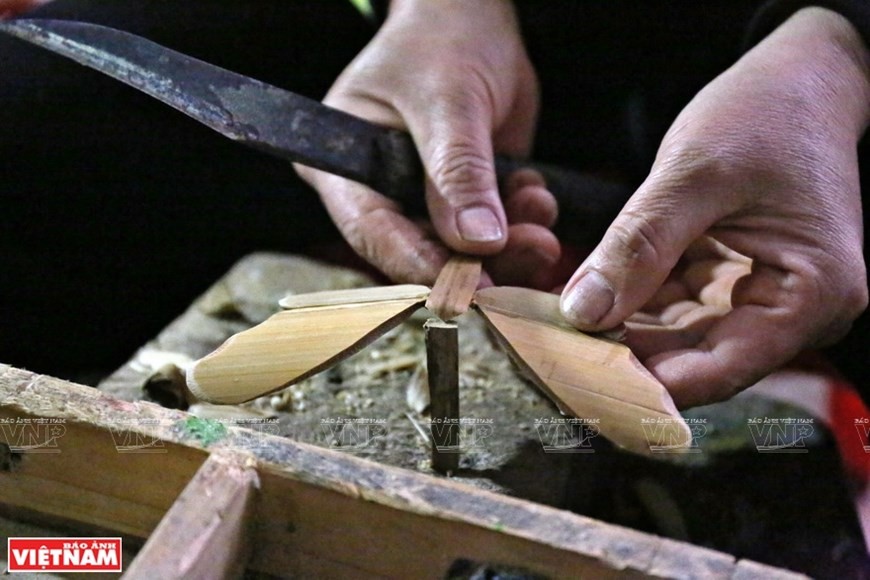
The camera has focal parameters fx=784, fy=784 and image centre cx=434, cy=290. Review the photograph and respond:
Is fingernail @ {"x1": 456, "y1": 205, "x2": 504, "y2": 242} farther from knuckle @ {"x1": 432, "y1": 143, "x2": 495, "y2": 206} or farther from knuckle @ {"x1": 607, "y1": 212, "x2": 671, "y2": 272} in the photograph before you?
knuckle @ {"x1": 607, "y1": 212, "x2": 671, "y2": 272}

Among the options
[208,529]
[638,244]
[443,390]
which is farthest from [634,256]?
[208,529]

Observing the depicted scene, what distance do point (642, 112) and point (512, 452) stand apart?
711mm

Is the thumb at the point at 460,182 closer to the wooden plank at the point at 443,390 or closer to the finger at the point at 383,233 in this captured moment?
the finger at the point at 383,233

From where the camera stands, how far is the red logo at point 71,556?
0.67m

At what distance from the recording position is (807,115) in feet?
2.75

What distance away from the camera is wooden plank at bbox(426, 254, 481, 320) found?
0.74 m

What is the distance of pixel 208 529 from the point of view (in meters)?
0.55

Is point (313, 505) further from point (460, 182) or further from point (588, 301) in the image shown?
point (460, 182)

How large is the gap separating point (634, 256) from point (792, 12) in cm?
47

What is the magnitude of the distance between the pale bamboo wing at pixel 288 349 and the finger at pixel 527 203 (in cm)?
34

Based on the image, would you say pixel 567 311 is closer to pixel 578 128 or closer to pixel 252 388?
pixel 252 388

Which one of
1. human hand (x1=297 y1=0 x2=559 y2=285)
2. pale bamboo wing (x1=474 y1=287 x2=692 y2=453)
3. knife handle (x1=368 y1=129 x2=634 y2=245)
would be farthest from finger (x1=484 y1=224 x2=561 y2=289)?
pale bamboo wing (x1=474 y1=287 x2=692 y2=453)

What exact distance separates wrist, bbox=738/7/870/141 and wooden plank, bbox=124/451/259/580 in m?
0.68

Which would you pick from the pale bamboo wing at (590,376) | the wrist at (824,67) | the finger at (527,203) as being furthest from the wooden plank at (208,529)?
the wrist at (824,67)
